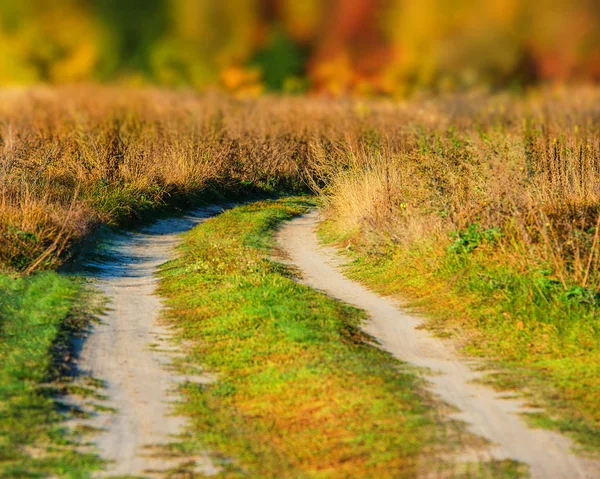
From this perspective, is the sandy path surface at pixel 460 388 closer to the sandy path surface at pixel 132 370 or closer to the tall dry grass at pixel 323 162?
the tall dry grass at pixel 323 162

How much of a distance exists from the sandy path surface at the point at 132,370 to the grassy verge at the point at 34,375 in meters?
0.27

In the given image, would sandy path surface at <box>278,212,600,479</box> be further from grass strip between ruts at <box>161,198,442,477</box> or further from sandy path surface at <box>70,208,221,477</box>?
sandy path surface at <box>70,208,221,477</box>

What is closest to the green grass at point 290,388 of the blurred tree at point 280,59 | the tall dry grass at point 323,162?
the tall dry grass at point 323,162

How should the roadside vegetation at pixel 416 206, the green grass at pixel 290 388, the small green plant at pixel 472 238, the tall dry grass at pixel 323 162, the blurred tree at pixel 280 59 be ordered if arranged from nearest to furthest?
1. the green grass at pixel 290 388
2. the roadside vegetation at pixel 416 206
3. the small green plant at pixel 472 238
4. the tall dry grass at pixel 323 162
5. the blurred tree at pixel 280 59

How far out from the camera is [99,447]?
7445mm

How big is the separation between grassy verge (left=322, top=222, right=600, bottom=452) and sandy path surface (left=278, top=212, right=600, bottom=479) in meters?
0.23

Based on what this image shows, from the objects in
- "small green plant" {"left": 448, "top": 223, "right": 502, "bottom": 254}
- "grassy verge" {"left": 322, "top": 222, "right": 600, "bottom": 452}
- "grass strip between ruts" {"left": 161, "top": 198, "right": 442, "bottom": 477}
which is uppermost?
"small green plant" {"left": 448, "top": 223, "right": 502, "bottom": 254}

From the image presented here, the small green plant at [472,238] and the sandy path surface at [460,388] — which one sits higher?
the small green plant at [472,238]

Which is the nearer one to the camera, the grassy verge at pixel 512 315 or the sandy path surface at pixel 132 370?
the sandy path surface at pixel 132 370

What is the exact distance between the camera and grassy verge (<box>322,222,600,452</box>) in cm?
883

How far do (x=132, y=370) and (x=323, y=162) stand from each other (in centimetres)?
1342

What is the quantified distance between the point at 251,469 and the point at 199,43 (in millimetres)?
16903

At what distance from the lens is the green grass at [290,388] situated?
7211 mm

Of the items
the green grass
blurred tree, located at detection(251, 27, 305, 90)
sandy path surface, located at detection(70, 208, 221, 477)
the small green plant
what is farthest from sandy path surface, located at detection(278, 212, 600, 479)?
blurred tree, located at detection(251, 27, 305, 90)
